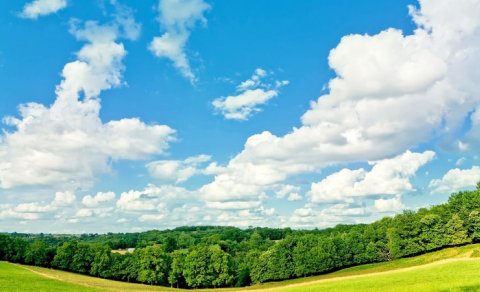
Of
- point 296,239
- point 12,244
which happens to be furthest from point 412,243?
point 12,244

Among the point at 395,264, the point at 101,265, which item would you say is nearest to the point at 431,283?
the point at 395,264

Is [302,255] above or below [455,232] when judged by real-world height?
below

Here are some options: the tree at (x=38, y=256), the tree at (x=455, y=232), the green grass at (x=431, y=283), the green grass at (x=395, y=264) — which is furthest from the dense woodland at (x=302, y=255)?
the green grass at (x=431, y=283)

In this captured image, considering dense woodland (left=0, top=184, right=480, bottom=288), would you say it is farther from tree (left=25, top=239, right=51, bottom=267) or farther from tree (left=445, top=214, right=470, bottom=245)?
tree (left=25, top=239, right=51, bottom=267)

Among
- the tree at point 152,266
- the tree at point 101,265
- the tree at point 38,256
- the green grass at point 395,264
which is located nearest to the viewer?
the green grass at point 395,264

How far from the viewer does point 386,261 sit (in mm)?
124938

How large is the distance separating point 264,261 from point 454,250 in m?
52.5

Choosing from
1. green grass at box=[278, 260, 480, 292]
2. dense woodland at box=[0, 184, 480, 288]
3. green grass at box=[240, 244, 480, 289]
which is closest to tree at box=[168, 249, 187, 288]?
dense woodland at box=[0, 184, 480, 288]

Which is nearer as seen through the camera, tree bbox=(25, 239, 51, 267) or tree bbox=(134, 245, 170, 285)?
tree bbox=(134, 245, 170, 285)

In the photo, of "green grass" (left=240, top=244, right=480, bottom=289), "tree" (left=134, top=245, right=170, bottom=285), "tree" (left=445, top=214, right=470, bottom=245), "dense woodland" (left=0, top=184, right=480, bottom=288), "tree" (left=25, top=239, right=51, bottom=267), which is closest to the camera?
"green grass" (left=240, top=244, right=480, bottom=289)

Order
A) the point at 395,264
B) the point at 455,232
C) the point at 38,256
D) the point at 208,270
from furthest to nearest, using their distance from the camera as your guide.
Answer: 1. the point at 38,256
2. the point at 208,270
3. the point at 455,232
4. the point at 395,264

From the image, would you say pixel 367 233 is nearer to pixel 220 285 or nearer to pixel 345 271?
pixel 345 271

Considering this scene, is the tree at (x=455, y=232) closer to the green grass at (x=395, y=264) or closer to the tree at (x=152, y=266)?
the green grass at (x=395, y=264)

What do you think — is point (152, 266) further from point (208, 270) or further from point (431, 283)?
point (431, 283)
